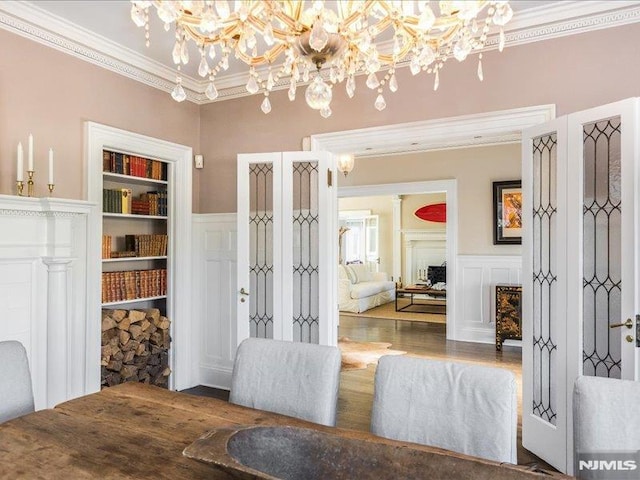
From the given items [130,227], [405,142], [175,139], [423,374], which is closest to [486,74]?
[405,142]

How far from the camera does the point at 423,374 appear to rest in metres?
1.53

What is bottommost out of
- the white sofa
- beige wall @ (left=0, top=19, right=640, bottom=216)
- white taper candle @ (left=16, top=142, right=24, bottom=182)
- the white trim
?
the white sofa

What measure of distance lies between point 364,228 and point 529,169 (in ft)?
25.8

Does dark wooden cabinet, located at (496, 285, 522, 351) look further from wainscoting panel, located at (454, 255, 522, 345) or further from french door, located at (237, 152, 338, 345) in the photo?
french door, located at (237, 152, 338, 345)

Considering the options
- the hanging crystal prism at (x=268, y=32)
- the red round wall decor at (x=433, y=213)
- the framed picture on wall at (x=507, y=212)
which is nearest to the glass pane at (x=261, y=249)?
the hanging crystal prism at (x=268, y=32)

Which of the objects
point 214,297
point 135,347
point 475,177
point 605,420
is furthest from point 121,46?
point 475,177

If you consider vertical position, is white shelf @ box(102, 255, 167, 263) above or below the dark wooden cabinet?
above

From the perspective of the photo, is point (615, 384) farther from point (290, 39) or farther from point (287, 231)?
point (287, 231)

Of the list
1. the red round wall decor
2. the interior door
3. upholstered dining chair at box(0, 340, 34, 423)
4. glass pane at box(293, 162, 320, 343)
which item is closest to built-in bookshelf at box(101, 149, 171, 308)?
glass pane at box(293, 162, 320, 343)

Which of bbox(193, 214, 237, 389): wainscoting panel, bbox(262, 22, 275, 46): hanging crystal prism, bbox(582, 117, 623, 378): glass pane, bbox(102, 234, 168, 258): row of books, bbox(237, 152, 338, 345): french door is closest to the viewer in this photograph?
bbox(262, 22, 275, 46): hanging crystal prism

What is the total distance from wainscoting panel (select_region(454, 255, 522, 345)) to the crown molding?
3.47m

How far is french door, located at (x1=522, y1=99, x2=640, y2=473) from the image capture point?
90.0 inches

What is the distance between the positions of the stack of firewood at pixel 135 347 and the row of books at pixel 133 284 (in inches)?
5.2

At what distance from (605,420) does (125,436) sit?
143cm
